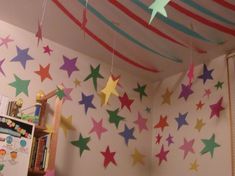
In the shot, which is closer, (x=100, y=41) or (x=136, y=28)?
(x=136, y=28)

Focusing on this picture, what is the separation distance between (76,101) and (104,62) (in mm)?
508

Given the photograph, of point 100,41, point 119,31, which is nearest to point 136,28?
point 119,31

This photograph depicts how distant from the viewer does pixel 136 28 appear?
234cm

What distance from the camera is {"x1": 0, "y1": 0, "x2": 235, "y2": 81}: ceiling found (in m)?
2.11

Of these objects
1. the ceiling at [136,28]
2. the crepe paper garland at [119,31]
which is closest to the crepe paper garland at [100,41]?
the ceiling at [136,28]

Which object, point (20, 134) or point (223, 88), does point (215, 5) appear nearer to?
point (223, 88)

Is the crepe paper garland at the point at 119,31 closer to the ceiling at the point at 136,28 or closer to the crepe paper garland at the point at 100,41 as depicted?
the ceiling at the point at 136,28

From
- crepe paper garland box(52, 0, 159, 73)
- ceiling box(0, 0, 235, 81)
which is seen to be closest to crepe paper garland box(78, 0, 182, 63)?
ceiling box(0, 0, 235, 81)

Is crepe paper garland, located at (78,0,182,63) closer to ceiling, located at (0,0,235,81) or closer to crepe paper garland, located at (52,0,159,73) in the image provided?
ceiling, located at (0,0,235,81)

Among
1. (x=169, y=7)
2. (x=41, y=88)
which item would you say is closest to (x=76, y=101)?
(x=41, y=88)

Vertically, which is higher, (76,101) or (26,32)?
(26,32)

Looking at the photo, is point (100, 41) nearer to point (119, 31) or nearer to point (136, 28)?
point (119, 31)

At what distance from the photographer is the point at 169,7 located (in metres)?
2.08

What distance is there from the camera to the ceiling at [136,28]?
2.11 meters
